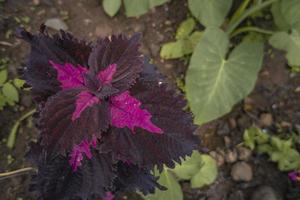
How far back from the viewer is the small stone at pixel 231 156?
1789 millimetres

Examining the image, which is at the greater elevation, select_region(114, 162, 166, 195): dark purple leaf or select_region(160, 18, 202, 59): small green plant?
select_region(160, 18, 202, 59): small green plant

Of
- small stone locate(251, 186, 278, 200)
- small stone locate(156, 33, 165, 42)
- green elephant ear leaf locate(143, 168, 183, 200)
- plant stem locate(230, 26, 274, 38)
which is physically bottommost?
small stone locate(251, 186, 278, 200)

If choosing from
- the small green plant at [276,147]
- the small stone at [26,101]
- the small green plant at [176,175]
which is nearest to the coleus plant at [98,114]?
the small green plant at [176,175]

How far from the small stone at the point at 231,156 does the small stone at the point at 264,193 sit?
0.15 meters

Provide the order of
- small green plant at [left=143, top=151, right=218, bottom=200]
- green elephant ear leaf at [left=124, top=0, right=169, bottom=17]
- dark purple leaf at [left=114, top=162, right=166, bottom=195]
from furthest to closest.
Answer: green elephant ear leaf at [left=124, top=0, right=169, bottom=17] < small green plant at [left=143, top=151, right=218, bottom=200] < dark purple leaf at [left=114, top=162, right=166, bottom=195]

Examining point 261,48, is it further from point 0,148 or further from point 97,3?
point 0,148

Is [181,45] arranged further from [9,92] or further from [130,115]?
[130,115]

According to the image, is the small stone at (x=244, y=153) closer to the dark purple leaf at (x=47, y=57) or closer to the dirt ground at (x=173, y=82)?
the dirt ground at (x=173, y=82)

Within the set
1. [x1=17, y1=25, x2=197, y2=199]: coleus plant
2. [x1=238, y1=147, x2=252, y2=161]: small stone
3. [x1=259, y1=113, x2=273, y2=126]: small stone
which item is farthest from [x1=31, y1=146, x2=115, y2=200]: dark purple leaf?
[x1=259, y1=113, x2=273, y2=126]: small stone

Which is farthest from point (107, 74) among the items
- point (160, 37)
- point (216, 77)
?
point (160, 37)

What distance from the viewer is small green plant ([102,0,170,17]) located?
1.72 meters

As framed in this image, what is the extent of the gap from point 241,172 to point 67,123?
3.53ft

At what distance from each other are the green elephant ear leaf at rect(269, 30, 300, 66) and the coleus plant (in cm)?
85

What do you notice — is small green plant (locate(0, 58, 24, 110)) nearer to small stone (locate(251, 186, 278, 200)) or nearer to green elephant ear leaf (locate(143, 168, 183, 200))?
green elephant ear leaf (locate(143, 168, 183, 200))
